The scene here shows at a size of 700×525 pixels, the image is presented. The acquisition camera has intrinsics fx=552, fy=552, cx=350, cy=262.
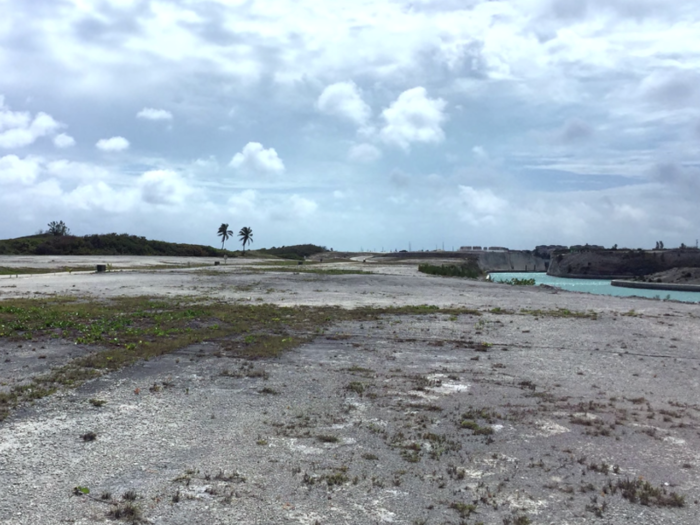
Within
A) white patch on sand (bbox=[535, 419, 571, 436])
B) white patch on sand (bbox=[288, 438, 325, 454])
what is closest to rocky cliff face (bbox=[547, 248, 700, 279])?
white patch on sand (bbox=[535, 419, 571, 436])

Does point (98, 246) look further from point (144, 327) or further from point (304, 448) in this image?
point (304, 448)

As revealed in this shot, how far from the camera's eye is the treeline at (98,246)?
10044 cm

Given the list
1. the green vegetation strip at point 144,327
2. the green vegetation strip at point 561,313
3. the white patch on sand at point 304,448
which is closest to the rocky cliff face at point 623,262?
the green vegetation strip at point 561,313

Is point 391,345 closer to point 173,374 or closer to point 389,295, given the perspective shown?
point 173,374

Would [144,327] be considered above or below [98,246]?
below

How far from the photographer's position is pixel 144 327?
62.4 feet

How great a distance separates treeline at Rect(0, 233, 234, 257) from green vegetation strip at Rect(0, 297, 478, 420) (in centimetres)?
8438

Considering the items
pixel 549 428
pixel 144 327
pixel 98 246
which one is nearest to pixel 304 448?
pixel 549 428

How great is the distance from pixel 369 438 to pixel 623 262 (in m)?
149

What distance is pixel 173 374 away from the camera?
1259 cm

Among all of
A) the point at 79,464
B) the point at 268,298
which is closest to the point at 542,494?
the point at 79,464

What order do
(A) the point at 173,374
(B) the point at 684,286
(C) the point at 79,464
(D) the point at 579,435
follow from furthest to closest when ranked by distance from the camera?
(B) the point at 684,286
(A) the point at 173,374
(D) the point at 579,435
(C) the point at 79,464

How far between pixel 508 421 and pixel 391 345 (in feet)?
25.3

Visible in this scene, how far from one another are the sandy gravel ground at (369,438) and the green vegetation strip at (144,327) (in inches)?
27.2
